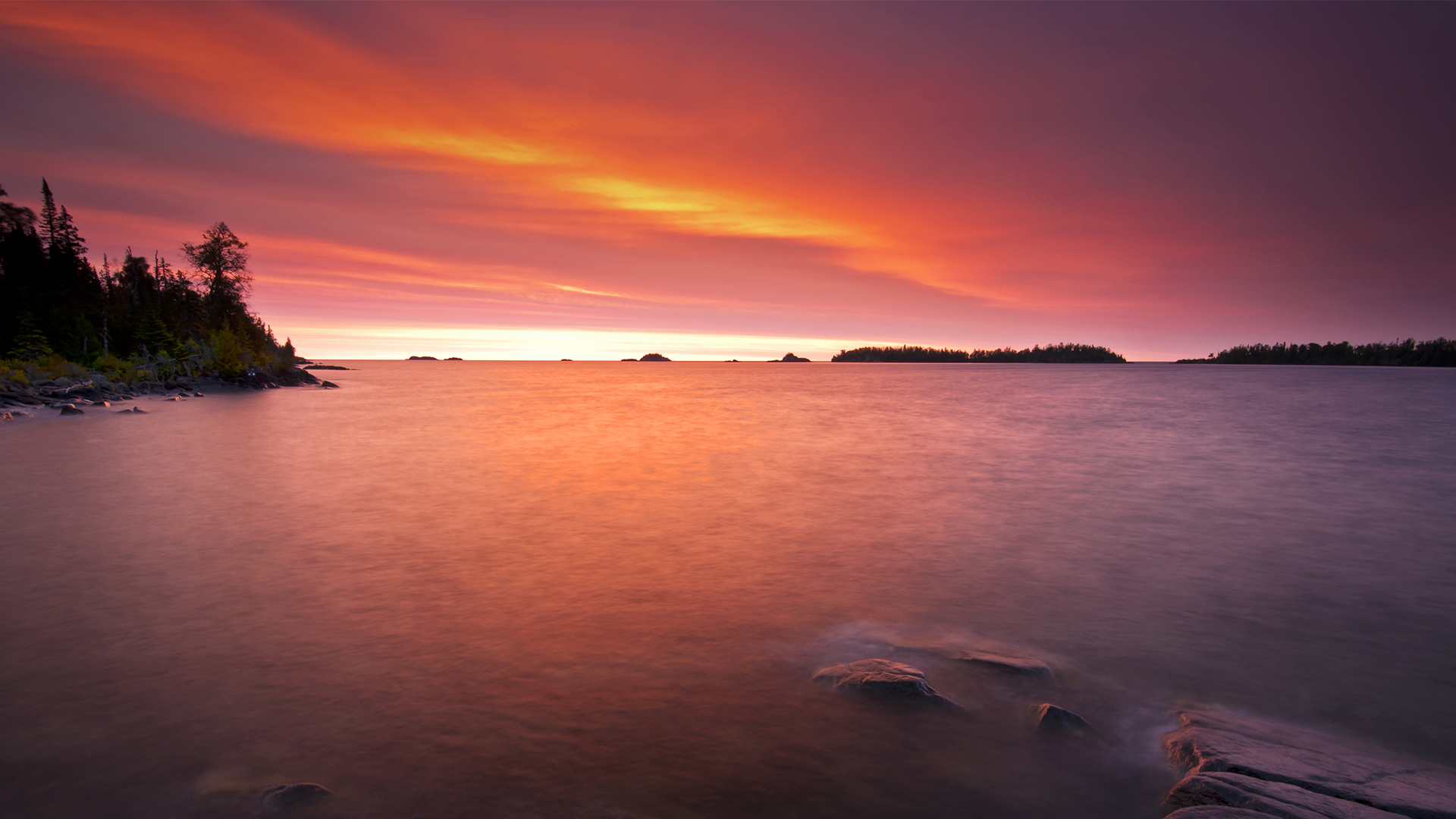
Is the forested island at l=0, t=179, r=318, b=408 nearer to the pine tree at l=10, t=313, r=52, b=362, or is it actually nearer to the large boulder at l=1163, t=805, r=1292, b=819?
the pine tree at l=10, t=313, r=52, b=362

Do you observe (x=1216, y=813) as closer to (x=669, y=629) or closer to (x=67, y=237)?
(x=669, y=629)

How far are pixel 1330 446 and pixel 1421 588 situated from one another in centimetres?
2336

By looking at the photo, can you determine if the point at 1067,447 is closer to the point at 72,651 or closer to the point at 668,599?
the point at 668,599

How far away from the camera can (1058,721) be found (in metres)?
5.45

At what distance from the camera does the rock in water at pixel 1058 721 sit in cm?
540

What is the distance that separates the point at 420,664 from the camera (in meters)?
6.68

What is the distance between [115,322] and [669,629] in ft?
291

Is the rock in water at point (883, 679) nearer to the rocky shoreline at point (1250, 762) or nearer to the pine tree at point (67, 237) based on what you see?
the rocky shoreline at point (1250, 762)

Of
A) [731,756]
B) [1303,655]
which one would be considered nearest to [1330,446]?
[1303,655]

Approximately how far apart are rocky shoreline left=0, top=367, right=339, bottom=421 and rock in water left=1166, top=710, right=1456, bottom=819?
43248 millimetres

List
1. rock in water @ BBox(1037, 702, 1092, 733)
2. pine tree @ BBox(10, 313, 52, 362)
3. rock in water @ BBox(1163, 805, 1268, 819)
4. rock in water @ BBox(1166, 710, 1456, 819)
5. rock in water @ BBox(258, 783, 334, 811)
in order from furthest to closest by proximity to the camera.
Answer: pine tree @ BBox(10, 313, 52, 362), rock in water @ BBox(1037, 702, 1092, 733), rock in water @ BBox(258, 783, 334, 811), rock in water @ BBox(1166, 710, 1456, 819), rock in water @ BBox(1163, 805, 1268, 819)

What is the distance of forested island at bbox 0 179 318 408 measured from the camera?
5139cm

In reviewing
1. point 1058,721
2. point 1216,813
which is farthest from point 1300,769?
point 1058,721

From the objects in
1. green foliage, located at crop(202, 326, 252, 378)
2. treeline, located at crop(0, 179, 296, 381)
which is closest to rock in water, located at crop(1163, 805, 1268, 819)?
treeline, located at crop(0, 179, 296, 381)
